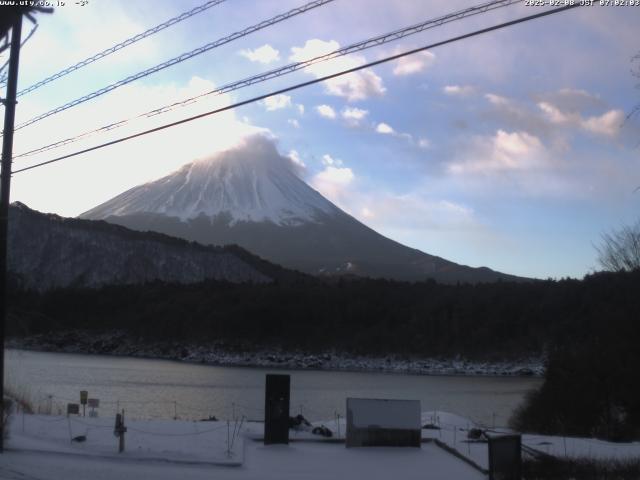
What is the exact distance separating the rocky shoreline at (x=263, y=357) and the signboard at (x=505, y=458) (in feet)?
226

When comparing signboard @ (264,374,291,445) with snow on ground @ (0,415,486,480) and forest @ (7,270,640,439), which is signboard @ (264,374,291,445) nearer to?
snow on ground @ (0,415,486,480)

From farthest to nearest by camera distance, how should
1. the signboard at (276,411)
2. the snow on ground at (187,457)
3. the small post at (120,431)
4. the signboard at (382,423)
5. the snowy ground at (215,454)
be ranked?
1. the signboard at (382,423)
2. the signboard at (276,411)
3. the small post at (120,431)
4. the snowy ground at (215,454)
5. the snow on ground at (187,457)

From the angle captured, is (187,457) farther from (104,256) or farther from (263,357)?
(104,256)

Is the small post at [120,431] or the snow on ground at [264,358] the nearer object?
the small post at [120,431]

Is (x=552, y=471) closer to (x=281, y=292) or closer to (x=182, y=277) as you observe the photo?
(x=281, y=292)

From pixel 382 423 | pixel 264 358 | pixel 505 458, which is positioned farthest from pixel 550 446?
pixel 264 358

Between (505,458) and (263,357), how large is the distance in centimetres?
8321

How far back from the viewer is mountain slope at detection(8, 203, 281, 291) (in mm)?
115562

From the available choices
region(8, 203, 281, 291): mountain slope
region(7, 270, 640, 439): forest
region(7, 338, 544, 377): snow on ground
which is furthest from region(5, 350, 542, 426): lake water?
region(8, 203, 281, 291): mountain slope

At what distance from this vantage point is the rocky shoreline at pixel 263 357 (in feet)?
275

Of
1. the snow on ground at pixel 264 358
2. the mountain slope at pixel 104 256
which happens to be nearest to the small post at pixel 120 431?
the snow on ground at pixel 264 358

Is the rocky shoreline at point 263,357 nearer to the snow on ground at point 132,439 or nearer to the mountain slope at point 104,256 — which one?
the mountain slope at point 104,256

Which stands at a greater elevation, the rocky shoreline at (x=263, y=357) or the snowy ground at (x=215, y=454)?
the rocky shoreline at (x=263, y=357)

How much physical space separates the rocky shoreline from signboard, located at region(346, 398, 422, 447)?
6475 cm
